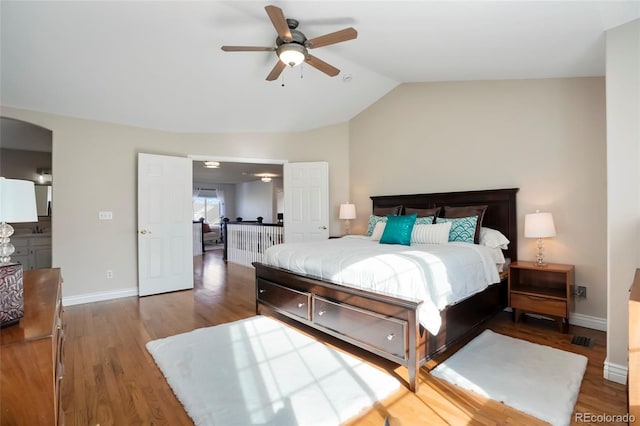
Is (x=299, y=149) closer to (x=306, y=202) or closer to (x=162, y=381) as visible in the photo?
(x=306, y=202)

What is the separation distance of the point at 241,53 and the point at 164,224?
9.00 feet

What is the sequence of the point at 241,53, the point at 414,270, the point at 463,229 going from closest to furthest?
1. the point at 414,270
2. the point at 241,53
3. the point at 463,229

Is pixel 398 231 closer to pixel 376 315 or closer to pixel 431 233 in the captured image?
pixel 431 233

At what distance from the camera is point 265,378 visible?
2.16 metres

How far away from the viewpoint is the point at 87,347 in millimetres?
2721

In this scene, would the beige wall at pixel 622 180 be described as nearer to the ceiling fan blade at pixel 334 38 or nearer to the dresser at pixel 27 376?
the ceiling fan blade at pixel 334 38

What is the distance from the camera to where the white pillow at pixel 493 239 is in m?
3.37

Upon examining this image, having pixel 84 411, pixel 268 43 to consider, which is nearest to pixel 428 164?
pixel 268 43

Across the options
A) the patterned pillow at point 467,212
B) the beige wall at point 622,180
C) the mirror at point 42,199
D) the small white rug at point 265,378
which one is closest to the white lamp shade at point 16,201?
the small white rug at point 265,378

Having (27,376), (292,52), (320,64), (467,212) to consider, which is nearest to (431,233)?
(467,212)

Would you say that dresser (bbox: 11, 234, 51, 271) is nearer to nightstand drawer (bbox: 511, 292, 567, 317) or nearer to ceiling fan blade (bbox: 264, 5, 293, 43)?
ceiling fan blade (bbox: 264, 5, 293, 43)

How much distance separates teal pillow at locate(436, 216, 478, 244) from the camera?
343 centimetres

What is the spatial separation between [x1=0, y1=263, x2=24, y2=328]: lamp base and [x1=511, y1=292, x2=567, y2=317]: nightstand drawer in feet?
12.5

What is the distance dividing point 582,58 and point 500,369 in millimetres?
2764
